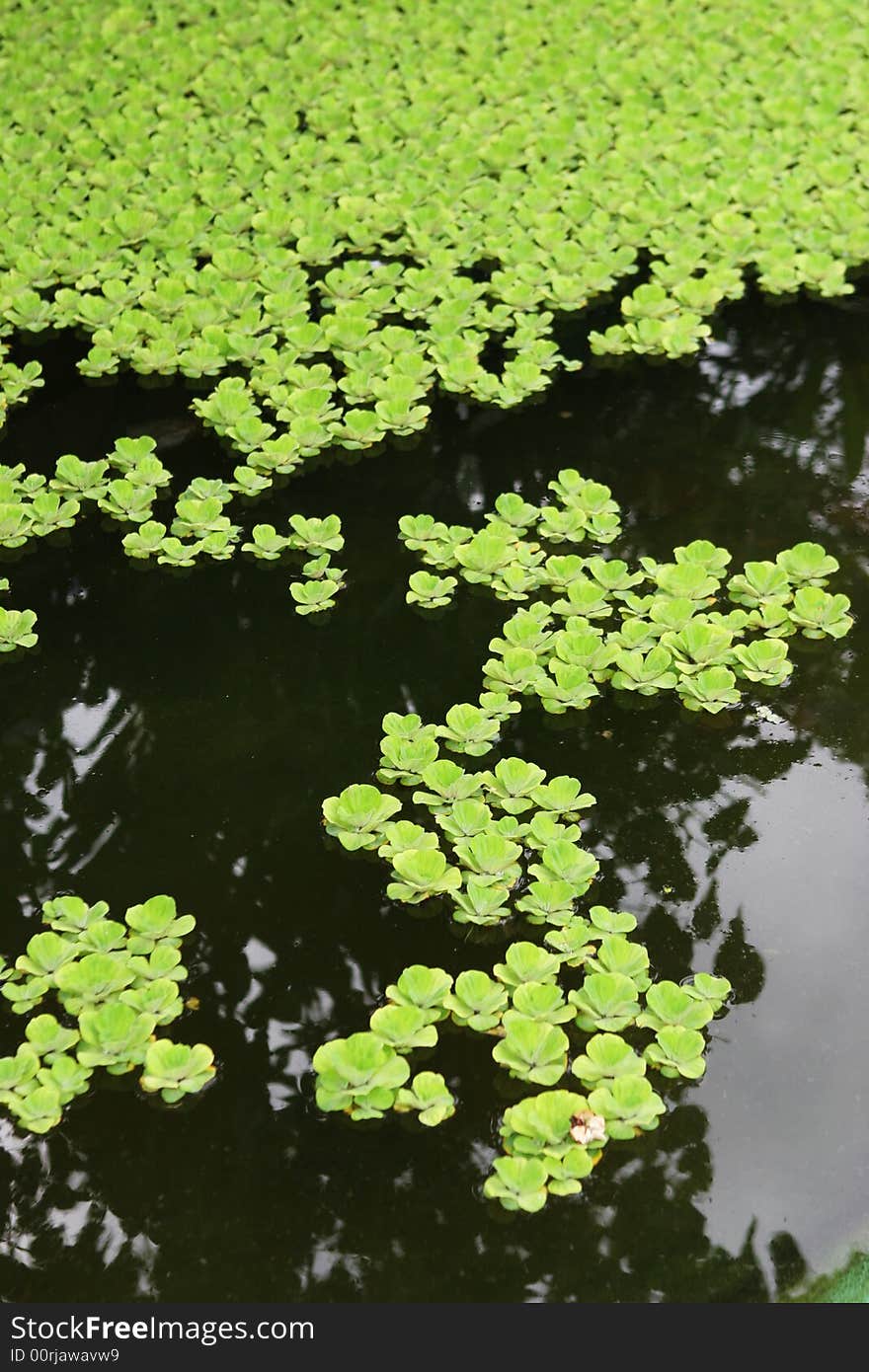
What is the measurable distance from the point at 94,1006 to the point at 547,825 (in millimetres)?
831

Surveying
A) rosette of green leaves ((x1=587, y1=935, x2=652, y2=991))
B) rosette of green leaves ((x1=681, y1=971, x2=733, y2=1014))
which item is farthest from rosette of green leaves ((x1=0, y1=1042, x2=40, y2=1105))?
rosette of green leaves ((x1=681, y1=971, x2=733, y2=1014))

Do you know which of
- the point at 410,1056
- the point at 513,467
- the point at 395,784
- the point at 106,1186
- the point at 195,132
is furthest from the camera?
the point at 195,132

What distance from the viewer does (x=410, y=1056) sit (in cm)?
214

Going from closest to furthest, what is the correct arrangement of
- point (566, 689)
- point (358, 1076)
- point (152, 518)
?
point (358, 1076), point (566, 689), point (152, 518)

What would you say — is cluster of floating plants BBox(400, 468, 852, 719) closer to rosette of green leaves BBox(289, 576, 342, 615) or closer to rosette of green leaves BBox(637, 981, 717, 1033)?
rosette of green leaves BBox(289, 576, 342, 615)

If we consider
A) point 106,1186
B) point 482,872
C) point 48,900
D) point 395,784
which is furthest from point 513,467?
point 106,1186

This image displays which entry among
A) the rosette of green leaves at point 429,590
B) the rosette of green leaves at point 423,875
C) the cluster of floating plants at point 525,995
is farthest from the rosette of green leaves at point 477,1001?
the rosette of green leaves at point 429,590

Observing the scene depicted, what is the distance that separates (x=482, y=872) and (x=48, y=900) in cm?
78

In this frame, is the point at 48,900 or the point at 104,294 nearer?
the point at 48,900

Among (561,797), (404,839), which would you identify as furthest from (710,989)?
(404,839)

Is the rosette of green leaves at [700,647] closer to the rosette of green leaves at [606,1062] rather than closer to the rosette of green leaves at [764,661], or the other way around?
the rosette of green leaves at [764,661]

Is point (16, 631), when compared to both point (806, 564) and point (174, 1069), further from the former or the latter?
point (806, 564)

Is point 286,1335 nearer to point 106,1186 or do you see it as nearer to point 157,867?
point 106,1186

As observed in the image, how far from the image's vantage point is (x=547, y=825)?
7.89 feet
